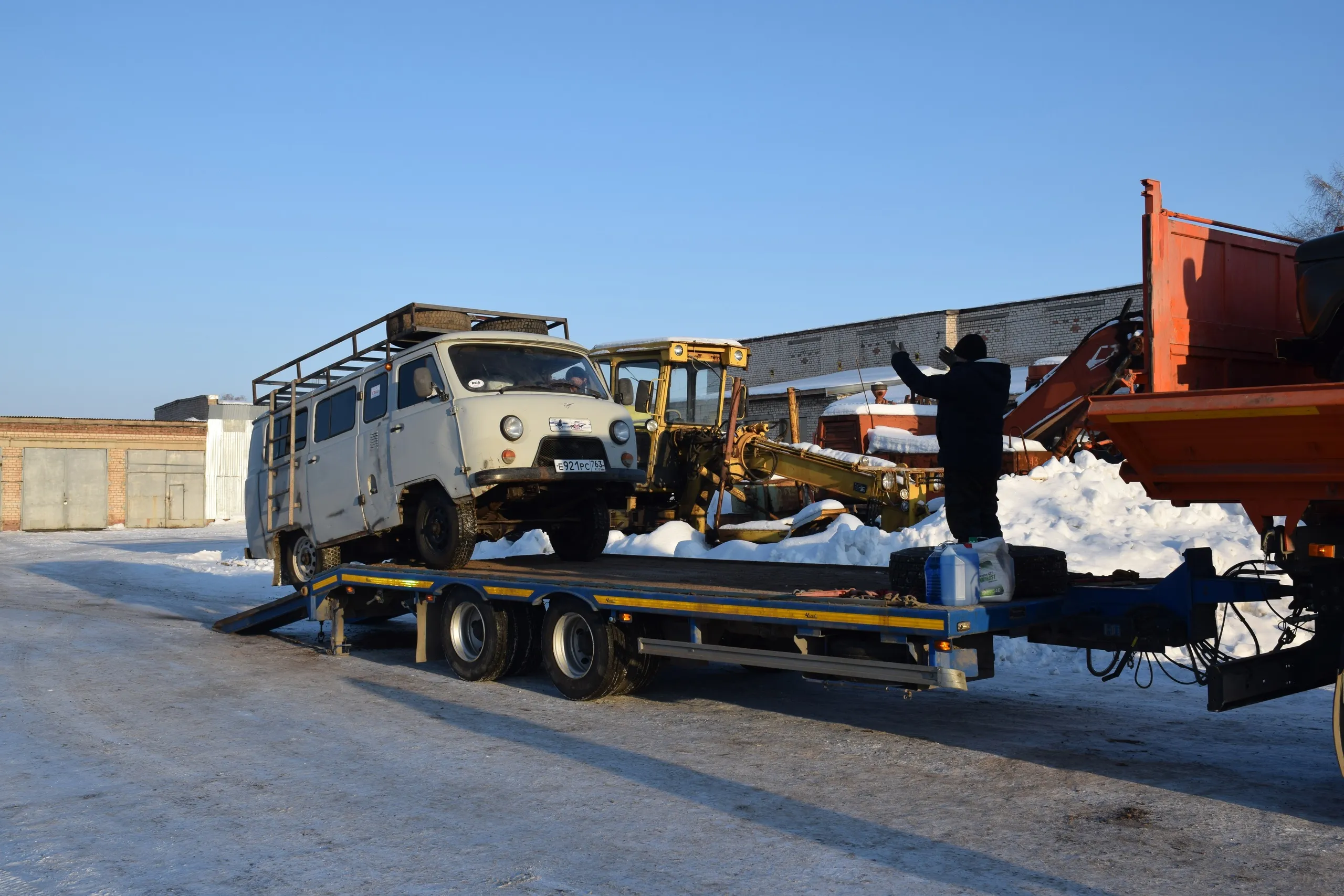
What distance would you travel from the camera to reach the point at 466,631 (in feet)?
31.7

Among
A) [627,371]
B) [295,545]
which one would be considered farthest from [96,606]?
[627,371]

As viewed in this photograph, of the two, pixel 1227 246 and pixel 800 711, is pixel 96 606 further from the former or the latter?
pixel 1227 246

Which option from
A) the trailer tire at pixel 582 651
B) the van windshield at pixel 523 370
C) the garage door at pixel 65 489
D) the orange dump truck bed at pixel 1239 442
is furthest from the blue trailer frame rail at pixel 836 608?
the garage door at pixel 65 489

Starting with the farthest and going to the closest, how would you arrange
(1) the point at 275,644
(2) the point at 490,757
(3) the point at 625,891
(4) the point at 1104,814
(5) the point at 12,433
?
1. (5) the point at 12,433
2. (1) the point at 275,644
3. (2) the point at 490,757
4. (4) the point at 1104,814
5. (3) the point at 625,891

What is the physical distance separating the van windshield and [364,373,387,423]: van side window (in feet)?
3.81

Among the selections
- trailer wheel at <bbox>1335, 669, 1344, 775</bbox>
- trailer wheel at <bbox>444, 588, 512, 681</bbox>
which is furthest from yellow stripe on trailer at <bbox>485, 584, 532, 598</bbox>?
trailer wheel at <bbox>1335, 669, 1344, 775</bbox>

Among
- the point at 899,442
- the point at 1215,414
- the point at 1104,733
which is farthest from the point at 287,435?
the point at 1215,414

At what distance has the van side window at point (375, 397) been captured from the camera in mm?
10773

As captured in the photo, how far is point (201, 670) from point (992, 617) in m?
7.38

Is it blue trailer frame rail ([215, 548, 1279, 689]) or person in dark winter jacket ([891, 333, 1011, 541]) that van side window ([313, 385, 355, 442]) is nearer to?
blue trailer frame rail ([215, 548, 1279, 689])

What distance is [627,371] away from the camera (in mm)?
15523

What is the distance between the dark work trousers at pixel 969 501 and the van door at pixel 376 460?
18.5ft

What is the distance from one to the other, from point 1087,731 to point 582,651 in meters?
3.68

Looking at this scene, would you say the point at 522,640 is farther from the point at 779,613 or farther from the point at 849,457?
the point at 849,457
